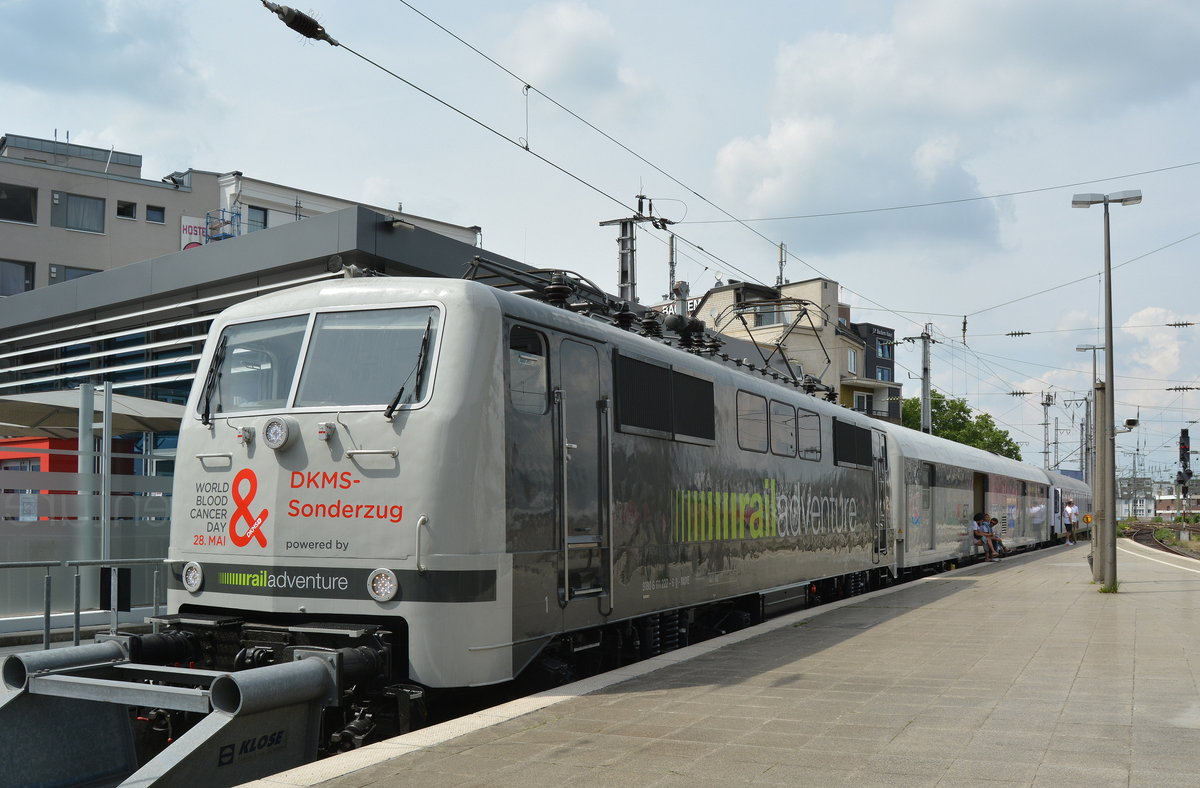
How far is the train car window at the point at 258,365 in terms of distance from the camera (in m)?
7.85

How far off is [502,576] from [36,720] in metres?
2.86

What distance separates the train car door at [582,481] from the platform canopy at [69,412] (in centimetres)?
691

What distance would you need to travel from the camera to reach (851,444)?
16.5 metres

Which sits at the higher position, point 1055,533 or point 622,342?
point 622,342

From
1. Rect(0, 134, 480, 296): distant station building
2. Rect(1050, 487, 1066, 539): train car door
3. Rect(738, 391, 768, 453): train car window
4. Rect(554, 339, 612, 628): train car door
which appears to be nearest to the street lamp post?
Rect(738, 391, 768, 453): train car window

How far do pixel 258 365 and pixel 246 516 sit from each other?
1170 millimetres

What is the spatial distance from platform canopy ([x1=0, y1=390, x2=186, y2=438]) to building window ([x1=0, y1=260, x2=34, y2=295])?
31.9 m

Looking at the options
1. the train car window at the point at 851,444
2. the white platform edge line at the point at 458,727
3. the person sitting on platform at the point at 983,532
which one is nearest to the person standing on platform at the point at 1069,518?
the person sitting on platform at the point at 983,532

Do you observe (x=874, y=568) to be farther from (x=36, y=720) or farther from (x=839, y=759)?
(x=36, y=720)

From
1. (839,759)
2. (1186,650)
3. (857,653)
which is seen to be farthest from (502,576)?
(1186,650)

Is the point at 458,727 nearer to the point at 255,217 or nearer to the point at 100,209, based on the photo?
the point at 100,209

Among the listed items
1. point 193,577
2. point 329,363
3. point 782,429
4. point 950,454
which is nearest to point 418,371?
point 329,363

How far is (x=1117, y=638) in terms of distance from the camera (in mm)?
11156

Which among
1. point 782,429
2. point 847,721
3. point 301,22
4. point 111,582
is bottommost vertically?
point 847,721
